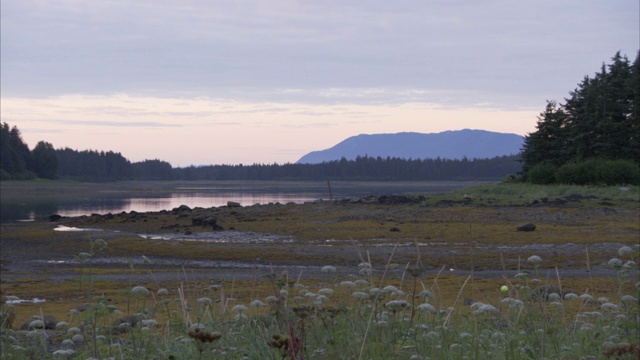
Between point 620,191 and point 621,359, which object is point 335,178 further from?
point 621,359

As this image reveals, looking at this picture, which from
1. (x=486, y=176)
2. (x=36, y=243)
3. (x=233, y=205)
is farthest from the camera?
(x=486, y=176)

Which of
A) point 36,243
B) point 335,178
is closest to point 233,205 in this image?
point 36,243

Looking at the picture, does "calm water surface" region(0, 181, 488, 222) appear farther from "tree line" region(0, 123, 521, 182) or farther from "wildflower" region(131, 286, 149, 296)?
"wildflower" region(131, 286, 149, 296)

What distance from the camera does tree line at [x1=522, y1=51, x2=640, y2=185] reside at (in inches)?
1833

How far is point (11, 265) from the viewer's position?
77.2ft

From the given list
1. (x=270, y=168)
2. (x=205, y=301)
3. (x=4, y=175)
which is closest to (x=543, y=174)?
(x=205, y=301)

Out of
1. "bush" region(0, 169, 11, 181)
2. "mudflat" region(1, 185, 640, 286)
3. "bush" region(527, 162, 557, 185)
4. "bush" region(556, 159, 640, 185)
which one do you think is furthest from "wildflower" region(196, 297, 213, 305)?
"bush" region(0, 169, 11, 181)

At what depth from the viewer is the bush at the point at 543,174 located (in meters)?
50.8

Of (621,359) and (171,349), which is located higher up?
(621,359)

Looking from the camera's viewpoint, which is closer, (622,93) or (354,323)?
(354,323)

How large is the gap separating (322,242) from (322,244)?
31.4 inches

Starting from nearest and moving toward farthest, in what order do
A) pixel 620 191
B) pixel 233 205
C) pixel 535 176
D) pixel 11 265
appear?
pixel 11 265, pixel 620 191, pixel 233 205, pixel 535 176

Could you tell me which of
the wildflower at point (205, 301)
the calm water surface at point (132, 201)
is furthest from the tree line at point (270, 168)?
the wildflower at point (205, 301)

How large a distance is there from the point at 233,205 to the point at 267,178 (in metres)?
145
